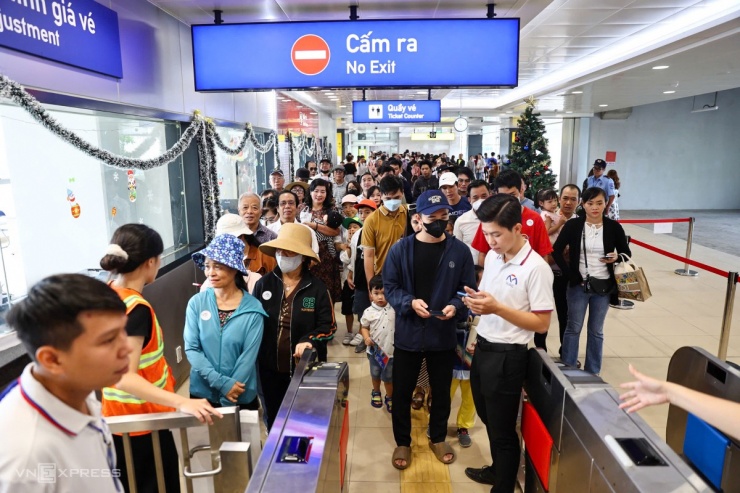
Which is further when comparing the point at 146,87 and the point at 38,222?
the point at 146,87

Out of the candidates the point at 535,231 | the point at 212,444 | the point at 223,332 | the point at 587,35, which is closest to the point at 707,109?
the point at 587,35

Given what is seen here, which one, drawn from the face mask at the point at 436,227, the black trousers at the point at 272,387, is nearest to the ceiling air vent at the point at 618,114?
the face mask at the point at 436,227

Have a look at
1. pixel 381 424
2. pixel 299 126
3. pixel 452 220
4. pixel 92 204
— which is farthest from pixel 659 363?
pixel 299 126

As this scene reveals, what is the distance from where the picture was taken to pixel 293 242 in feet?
9.32

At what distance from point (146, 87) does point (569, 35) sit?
6080 millimetres

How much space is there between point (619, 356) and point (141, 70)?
5.48 meters

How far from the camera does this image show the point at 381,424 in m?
3.90

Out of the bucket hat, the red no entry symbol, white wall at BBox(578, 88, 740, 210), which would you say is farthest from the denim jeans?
white wall at BBox(578, 88, 740, 210)

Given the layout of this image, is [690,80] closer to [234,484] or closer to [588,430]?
[588,430]

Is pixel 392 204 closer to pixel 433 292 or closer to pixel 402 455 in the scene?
pixel 433 292

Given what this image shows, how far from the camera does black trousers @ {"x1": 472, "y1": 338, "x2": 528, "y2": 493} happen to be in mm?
2645

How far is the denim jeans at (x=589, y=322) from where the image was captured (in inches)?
166

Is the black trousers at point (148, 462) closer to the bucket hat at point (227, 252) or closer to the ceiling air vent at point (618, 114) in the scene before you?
the bucket hat at point (227, 252)

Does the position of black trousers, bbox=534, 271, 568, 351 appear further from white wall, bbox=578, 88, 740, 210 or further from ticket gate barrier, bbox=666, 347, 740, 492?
white wall, bbox=578, 88, 740, 210
